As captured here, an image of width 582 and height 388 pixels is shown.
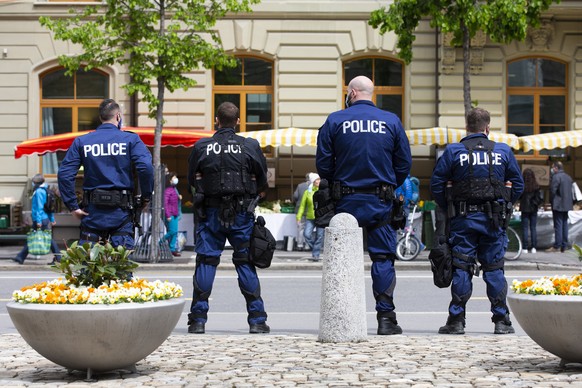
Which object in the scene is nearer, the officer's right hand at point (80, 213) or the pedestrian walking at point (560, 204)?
the officer's right hand at point (80, 213)

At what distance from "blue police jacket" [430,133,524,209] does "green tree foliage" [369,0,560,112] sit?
13.5 m

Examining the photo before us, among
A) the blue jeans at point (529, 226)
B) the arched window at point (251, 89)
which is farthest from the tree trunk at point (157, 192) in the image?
the blue jeans at point (529, 226)

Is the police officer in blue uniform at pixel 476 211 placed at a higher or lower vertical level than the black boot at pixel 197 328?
higher

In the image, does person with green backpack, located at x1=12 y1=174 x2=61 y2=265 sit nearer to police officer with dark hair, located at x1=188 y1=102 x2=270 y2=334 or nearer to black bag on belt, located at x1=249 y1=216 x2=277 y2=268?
police officer with dark hair, located at x1=188 y1=102 x2=270 y2=334

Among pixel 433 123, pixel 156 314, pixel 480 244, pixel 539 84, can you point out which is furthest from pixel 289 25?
pixel 156 314

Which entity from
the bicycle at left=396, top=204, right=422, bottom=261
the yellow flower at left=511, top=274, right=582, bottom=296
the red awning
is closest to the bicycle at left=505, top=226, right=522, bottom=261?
the bicycle at left=396, top=204, right=422, bottom=261

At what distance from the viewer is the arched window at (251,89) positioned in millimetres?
30312

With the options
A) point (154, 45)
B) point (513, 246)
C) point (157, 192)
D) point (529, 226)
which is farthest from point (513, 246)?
point (154, 45)

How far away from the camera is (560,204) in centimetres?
2539

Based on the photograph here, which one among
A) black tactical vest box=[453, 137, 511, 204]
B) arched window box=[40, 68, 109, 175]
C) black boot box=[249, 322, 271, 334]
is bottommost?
black boot box=[249, 322, 271, 334]

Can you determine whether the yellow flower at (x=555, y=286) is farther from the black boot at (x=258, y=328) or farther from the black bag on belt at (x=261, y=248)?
the black boot at (x=258, y=328)

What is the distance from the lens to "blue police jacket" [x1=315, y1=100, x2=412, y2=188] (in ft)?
34.9

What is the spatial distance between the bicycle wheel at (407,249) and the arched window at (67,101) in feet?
31.0

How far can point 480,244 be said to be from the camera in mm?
11312
